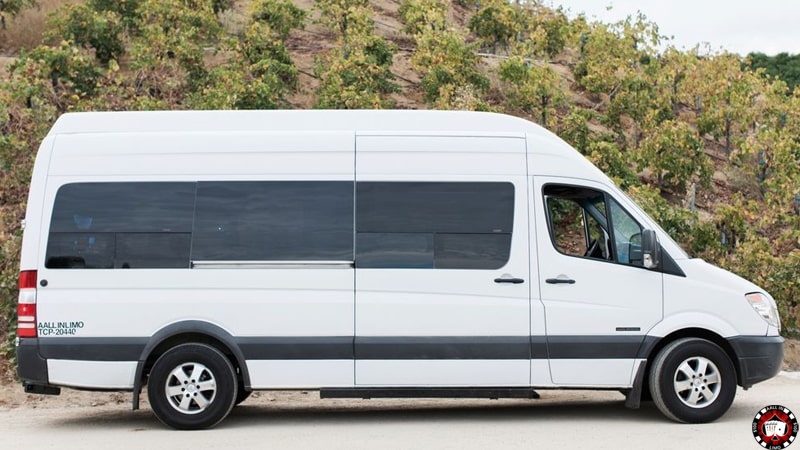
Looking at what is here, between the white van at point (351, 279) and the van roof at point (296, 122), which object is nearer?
the white van at point (351, 279)

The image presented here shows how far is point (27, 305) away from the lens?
918 centimetres

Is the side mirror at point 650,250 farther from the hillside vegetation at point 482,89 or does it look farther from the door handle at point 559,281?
the hillside vegetation at point 482,89

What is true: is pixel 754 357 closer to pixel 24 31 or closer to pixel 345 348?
pixel 345 348

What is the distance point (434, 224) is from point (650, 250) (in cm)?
191

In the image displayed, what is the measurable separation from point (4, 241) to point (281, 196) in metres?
6.69

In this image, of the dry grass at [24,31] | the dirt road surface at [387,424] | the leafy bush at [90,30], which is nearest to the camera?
the dirt road surface at [387,424]

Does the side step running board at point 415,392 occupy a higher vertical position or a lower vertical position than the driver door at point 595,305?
lower

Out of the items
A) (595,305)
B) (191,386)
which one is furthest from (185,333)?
(595,305)

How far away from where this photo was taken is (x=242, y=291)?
360 inches

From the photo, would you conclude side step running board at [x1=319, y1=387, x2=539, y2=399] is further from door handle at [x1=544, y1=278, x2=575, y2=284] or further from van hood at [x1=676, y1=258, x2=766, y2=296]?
van hood at [x1=676, y1=258, x2=766, y2=296]

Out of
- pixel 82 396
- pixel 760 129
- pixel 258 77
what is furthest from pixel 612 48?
pixel 82 396

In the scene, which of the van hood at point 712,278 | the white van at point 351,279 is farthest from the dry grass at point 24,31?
the van hood at point 712,278

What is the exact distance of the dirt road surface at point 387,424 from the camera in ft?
27.9

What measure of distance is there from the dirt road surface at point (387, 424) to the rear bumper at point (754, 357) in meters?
0.42
